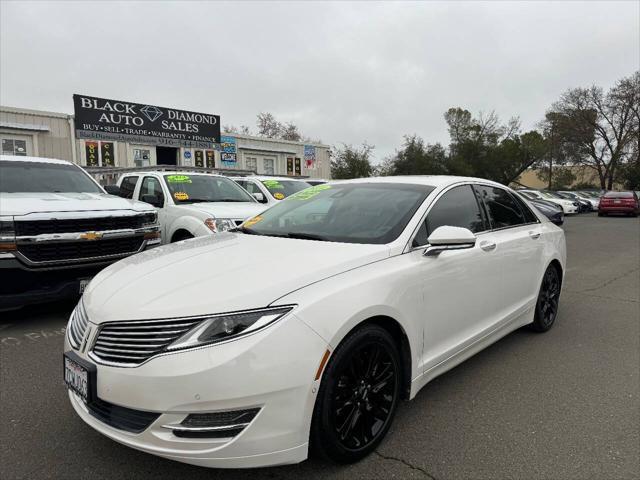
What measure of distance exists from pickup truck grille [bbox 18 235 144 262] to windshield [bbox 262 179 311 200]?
18.2ft

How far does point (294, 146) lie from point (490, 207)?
91.3ft

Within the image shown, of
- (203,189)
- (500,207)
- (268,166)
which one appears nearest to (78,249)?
(203,189)

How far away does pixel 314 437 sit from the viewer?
2178 millimetres

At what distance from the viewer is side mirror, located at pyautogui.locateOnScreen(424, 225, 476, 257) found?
2.76 meters

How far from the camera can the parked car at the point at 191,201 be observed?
21.2 ft

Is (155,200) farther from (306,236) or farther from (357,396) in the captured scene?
(357,396)

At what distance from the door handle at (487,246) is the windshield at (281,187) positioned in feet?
24.3

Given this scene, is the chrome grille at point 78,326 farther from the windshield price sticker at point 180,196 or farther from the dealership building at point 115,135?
the dealership building at point 115,135

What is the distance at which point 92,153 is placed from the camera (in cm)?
2202

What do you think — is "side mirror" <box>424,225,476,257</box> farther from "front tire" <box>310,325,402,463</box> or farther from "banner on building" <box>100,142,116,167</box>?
"banner on building" <box>100,142,116,167</box>

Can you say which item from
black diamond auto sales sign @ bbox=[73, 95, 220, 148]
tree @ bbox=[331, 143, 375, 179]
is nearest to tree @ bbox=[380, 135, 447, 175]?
tree @ bbox=[331, 143, 375, 179]

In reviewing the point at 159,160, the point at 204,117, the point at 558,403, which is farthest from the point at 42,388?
the point at 159,160

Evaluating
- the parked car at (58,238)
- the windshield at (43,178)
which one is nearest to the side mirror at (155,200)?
the windshield at (43,178)

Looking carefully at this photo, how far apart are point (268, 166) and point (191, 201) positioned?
74.6 feet
